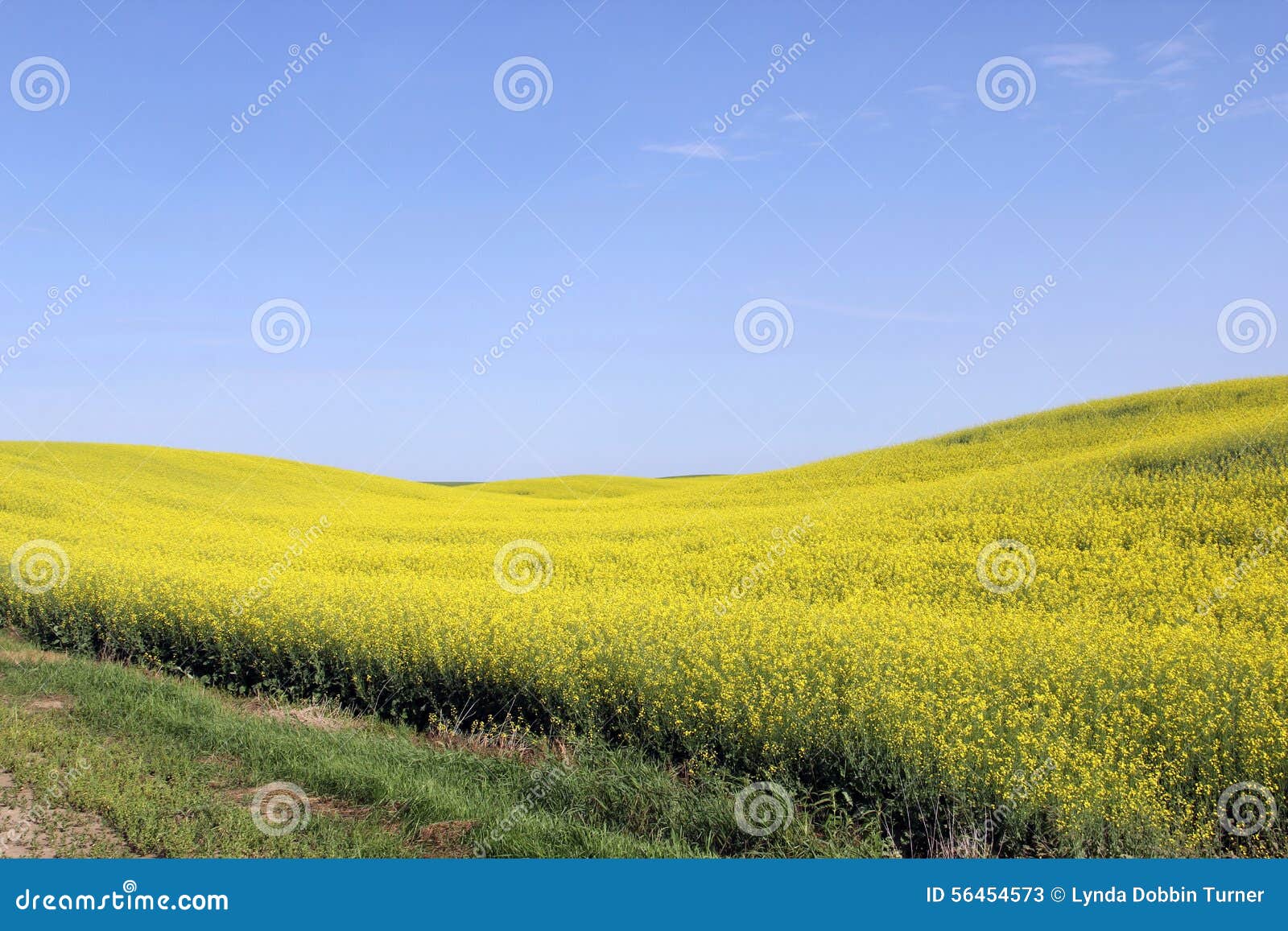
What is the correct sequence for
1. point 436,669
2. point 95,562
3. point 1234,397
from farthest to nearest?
1. point 1234,397
2. point 95,562
3. point 436,669

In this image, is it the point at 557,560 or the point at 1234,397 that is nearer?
the point at 557,560

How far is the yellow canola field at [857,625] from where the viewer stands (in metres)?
5.38

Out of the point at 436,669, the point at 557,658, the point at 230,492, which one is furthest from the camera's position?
the point at 230,492

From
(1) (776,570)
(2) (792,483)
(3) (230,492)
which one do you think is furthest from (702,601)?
(3) (230,492)

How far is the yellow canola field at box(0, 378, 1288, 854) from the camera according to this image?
17.6 feet

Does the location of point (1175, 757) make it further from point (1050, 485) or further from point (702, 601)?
point (1050, 485)

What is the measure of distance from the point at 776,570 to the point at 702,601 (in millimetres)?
2163

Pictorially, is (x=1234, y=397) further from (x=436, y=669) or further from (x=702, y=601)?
(x=436, y=669)

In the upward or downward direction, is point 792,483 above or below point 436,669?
above

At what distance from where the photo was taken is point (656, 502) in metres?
27.3

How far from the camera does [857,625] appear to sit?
307 inches

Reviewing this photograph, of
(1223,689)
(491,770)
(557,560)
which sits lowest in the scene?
(491,770)

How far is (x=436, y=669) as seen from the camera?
8102 millimetres

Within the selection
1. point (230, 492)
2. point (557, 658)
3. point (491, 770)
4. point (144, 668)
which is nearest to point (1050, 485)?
point (557, 658)
